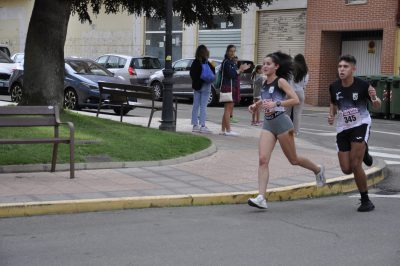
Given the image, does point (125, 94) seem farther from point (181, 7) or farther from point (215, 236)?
point (215, 236)

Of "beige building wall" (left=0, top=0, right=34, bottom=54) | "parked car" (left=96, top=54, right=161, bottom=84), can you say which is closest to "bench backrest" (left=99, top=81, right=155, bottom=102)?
"parked car" (left=96, top=54, right=161, bottom=84)

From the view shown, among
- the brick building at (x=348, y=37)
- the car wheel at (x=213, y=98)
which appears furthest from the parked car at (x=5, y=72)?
the brick building at (x=348, y=37)

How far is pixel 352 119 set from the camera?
7.34 metres

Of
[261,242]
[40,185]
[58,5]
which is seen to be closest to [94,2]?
[58,5]

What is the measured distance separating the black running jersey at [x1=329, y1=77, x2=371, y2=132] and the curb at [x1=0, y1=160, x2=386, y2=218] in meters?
1.28

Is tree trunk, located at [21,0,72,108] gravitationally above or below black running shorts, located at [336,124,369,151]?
above

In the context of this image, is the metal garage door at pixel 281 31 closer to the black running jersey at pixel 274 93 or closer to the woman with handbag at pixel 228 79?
the woman with handbag at pixel 228 79

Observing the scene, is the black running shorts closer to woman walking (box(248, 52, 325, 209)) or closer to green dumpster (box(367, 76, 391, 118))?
woman walking (box(248, 52, 325, 209))

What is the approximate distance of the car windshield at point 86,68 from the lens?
19.1 metres

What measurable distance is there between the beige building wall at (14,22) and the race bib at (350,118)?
34.5m

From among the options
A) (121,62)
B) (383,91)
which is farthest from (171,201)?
(121,62)

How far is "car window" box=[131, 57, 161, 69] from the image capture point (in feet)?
87.1

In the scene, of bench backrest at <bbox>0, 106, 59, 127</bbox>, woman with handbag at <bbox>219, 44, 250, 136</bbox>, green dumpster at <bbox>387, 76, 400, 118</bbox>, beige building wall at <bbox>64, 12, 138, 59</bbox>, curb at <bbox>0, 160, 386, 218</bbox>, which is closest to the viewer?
curb at <bbox>0, 160, 386, 218</bbox>

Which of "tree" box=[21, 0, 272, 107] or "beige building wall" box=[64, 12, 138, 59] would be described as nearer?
"tree" box=[21, 0, 272, 107]
